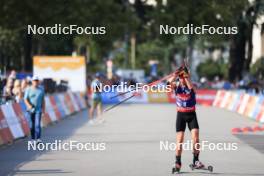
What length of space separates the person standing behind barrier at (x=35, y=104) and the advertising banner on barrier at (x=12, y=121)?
2.71ft

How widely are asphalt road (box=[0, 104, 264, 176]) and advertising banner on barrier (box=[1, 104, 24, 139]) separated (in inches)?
11.2

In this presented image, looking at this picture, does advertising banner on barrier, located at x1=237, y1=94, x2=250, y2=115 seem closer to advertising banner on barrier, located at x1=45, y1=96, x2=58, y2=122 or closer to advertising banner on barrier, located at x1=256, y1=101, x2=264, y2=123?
advertising banner on barrier, located at x1=256, y1=101, x2=264, y2=123

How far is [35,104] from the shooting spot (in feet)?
69.9

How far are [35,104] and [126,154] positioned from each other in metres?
2.99

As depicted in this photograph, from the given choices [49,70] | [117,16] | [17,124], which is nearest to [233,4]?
[117,16]

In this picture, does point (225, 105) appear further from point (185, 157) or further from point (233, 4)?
point (185, 157)

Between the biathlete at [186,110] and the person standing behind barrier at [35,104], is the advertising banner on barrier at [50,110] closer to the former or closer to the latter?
the person standing behind barrier at [35,104]

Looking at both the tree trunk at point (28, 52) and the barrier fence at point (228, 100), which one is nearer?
the barrier fence at point (228, 100)

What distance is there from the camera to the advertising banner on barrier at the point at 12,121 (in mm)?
22250

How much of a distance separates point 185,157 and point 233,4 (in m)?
42.7

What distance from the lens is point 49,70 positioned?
5009 cm

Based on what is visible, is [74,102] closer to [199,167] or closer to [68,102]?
[68,102]

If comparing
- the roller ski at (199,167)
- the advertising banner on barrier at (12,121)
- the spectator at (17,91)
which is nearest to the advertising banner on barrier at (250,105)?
the spectator at (17,91)

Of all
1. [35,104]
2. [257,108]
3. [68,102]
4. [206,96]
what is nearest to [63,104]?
[68,102]
